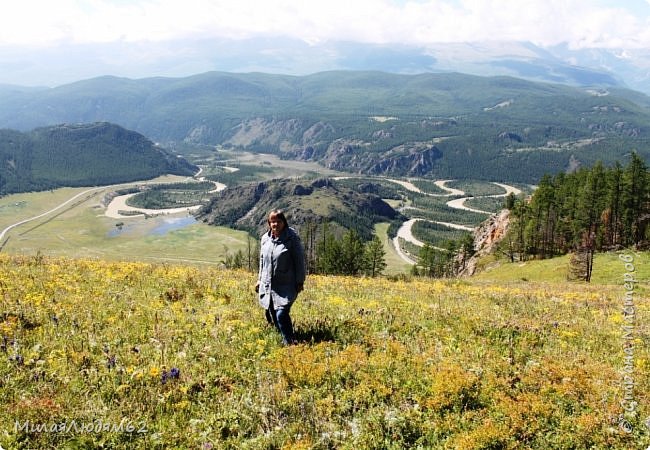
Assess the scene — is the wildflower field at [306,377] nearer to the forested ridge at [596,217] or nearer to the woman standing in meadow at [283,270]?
the woman standing in meadow at [283,270]

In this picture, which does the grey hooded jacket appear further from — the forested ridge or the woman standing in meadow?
the forested ridge

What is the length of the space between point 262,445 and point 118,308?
7.92m

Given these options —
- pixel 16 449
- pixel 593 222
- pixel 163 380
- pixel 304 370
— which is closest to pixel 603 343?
pixel 304 370

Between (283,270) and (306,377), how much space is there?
111 inches

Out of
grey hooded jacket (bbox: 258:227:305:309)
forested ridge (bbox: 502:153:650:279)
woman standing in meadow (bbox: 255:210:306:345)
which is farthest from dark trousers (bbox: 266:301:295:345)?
forested ridge (bbox: 502:153:650:279)

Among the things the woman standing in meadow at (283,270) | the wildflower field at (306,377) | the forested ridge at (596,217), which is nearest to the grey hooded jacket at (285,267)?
the woman standing in meadow at (283,270)

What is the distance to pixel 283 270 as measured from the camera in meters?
11.5

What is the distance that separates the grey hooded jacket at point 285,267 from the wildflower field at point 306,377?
4.18 feet

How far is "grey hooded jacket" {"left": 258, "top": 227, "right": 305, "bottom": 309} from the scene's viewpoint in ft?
37.6

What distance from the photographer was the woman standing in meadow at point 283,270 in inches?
448

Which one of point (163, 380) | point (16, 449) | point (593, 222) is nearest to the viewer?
point (16, 449)

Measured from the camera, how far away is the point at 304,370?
393 inches

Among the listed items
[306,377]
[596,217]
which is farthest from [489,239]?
[306,377]

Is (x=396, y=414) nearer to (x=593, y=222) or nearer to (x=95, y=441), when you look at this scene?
(x=95, y=441)
